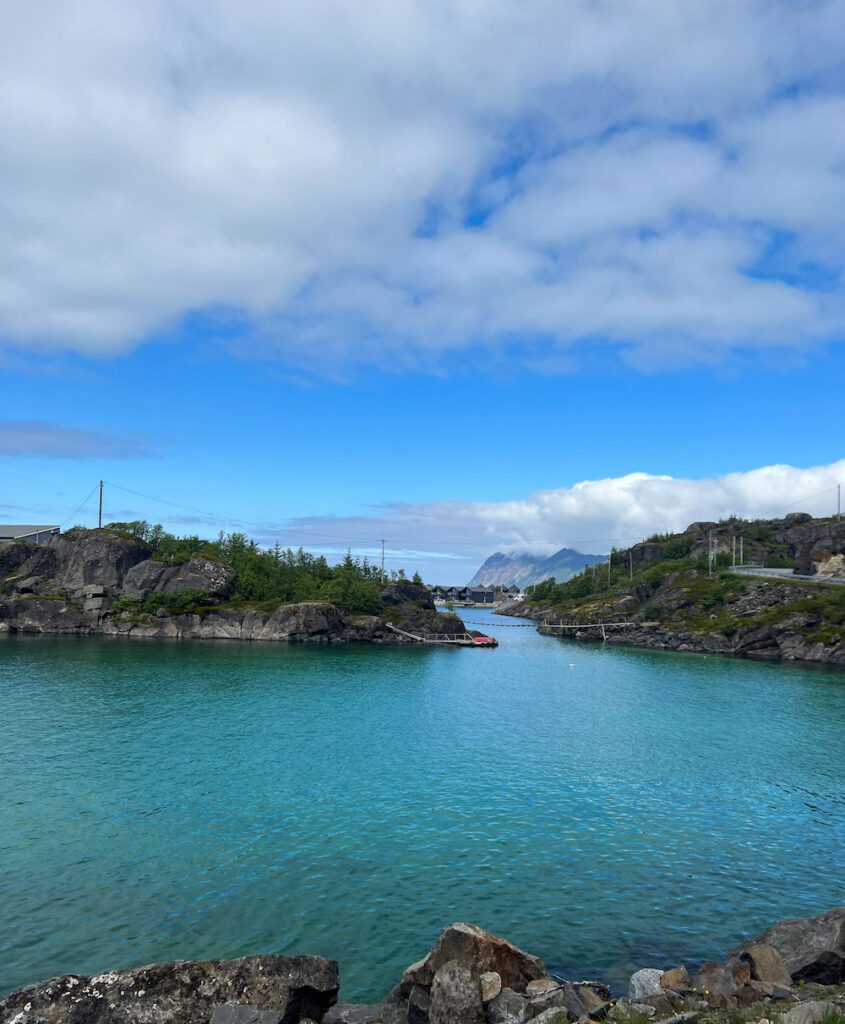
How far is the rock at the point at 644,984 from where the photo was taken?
20.0 m

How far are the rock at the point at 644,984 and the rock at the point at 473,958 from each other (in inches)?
121

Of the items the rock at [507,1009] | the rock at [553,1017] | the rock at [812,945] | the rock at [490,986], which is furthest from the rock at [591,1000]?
the rock at [812,945]

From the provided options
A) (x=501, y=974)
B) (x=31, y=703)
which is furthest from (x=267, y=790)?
(x=31, y=703)

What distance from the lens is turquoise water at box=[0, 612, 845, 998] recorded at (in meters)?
25.8

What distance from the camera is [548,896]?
29344 mm

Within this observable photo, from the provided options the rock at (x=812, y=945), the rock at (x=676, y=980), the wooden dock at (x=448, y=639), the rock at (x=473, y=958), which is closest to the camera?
the rock at (x=473, y=958)

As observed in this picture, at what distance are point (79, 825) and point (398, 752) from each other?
26.7 m

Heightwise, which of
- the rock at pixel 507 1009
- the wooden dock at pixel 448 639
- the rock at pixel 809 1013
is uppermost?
the rock at pixel 809 1013

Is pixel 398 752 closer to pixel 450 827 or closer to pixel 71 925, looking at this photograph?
pixel 450 827

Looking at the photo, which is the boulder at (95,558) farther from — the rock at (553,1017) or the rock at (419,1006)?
the rock at (553,1017)

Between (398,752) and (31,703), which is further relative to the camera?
(31,703)

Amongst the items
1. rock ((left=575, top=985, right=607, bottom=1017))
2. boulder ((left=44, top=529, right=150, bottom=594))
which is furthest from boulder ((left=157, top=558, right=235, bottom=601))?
rock ((left=575, top=985, right=607, bottom=1017))

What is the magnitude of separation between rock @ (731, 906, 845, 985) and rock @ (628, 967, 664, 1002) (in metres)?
4.53

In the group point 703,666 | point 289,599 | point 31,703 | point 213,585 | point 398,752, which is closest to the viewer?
point 398,752
